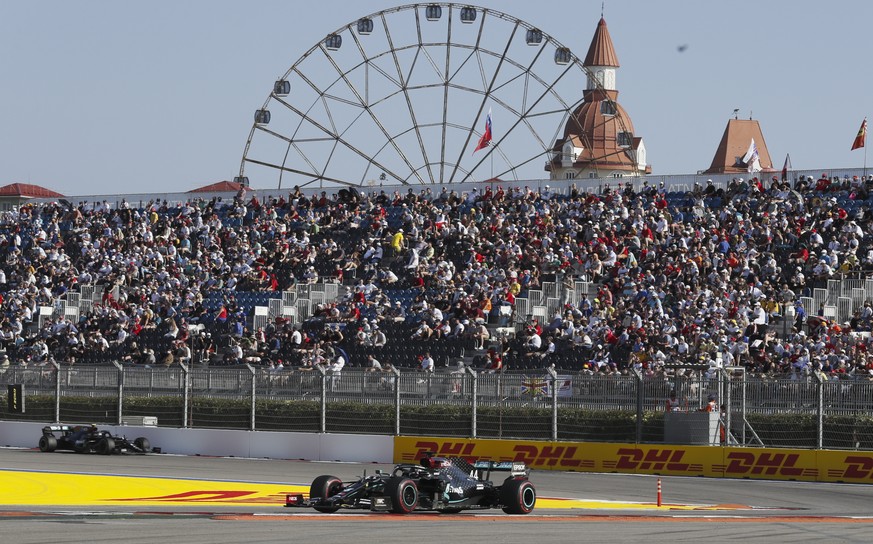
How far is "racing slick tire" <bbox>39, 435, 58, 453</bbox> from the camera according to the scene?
33.3 m

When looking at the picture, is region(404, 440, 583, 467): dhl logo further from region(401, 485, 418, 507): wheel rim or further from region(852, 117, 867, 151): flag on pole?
region(852, 117, 867, 151): flag on pole

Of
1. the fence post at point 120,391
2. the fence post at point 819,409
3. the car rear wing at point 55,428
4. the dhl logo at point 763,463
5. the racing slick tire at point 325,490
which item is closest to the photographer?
the racing slick tire at point 325,490

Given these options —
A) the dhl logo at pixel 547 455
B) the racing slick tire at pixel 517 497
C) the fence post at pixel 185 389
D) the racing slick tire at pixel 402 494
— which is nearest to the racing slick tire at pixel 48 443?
the fence post at pixel 185 389

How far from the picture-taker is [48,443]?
33344 mm

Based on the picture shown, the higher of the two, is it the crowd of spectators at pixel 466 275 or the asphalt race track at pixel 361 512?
the crowd of spectators at pixel 466 275

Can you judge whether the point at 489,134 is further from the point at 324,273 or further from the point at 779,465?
the point at 779,465

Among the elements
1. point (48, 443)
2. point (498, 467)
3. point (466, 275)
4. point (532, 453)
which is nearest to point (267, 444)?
point (48, 443)

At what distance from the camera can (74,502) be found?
21156 mm

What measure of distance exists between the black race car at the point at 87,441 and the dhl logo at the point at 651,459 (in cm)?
1114

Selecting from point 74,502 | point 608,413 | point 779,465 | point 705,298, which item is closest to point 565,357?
point 705,298

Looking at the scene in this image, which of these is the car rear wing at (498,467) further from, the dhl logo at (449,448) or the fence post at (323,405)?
the fence post at (323,405)

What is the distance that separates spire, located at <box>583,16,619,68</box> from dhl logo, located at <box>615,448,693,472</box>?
9465 centimetres

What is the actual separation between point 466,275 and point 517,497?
858 inches

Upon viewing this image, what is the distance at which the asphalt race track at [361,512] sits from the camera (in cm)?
1616
